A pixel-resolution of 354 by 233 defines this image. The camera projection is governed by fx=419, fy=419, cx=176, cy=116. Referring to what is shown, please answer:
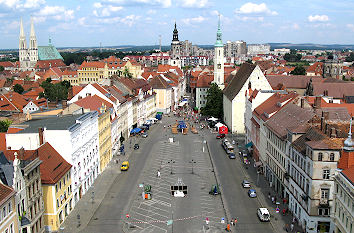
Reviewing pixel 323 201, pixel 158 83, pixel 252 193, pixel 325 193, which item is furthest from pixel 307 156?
pixel 158 83

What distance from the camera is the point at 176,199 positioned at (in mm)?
55594

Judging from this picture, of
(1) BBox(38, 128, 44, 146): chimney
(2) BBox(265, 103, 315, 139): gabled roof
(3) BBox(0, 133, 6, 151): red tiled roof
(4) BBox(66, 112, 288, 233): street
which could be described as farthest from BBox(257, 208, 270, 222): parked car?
Result: (3) BBox(0, 133, 6, 151): red tiled roof

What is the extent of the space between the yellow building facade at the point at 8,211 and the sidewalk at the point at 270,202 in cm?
2678

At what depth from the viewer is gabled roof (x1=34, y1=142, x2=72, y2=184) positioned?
150 feet

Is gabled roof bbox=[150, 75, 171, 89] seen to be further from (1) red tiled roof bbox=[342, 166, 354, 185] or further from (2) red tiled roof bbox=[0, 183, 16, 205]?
(2) red tiled roof bbox=[0, 183, 16, 205]

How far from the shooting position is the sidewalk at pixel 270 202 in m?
46.9

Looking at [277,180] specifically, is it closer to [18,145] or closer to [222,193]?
[222,193]

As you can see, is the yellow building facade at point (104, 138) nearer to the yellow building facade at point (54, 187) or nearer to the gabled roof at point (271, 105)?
the yellow building facade at point (54, 187)

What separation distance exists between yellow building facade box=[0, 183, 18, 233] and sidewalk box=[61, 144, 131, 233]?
9101mm

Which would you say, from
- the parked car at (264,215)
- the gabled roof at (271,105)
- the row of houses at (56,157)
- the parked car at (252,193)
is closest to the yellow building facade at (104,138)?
the row of houses at (56,157)

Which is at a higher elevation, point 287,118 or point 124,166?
point 287,118

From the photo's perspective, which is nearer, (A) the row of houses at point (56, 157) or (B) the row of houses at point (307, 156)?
(A) the row of houses at point (56, 157)

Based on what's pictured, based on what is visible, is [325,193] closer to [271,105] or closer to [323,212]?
[323,212]

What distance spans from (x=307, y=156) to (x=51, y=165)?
28.3 meters
